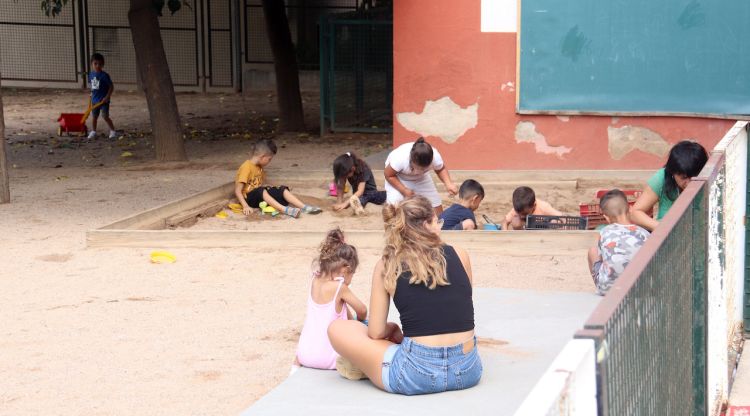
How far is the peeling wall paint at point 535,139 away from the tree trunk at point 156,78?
4684mm

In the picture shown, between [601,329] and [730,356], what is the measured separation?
4.00m

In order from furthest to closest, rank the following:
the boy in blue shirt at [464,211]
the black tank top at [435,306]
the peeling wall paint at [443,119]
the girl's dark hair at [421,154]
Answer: the peeling wall paint at [443,119], the boy in blue shirt at [464,211], the girl's dark hair at [421,154], the black tank top at [435,306]

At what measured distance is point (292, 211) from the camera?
11.4 m

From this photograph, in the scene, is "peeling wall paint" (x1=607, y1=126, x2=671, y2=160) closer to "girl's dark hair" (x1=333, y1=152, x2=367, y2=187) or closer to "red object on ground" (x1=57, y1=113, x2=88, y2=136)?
"girl's dark hair" (x1=333, y1=152, x2=367, y2=187)

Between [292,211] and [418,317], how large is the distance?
6.42 meters

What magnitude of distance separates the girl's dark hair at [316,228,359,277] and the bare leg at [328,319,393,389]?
370 millimetres

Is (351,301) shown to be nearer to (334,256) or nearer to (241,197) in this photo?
(334,256)

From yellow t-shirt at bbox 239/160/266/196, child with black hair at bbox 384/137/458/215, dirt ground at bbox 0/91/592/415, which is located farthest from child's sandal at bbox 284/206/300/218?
child with black hair at bbox 384/137/458/215

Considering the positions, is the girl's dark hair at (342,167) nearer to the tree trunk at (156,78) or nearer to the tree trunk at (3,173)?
the tree trunk at (3,173)

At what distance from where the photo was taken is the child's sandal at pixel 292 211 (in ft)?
37.3

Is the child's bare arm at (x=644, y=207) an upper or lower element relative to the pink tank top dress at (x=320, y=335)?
upper

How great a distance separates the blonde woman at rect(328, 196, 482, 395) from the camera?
508 cm

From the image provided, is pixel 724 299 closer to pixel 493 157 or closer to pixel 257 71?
pixel 493 157

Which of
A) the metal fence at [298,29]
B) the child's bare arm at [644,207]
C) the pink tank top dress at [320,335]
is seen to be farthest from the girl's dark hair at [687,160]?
the metal fence at [298,29]
